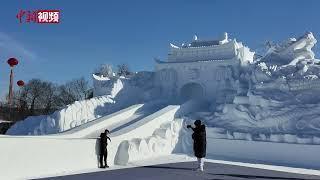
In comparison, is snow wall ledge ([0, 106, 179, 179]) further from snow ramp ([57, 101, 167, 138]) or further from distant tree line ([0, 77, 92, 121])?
distant tree line ([0, 77, 92, 121])

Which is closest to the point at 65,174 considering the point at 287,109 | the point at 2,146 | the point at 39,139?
the point at 39,139

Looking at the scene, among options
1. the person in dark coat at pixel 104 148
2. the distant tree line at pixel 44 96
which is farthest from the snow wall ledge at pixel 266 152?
the distant tree line at pixel 44 96

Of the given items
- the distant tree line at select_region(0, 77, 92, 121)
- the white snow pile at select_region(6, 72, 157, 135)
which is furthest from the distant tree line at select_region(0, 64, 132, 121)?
the white snow pile at select_region(6, 72, 157, 135)

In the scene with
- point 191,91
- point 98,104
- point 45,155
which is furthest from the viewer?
point 191,91

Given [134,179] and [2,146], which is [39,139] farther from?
[134,179]

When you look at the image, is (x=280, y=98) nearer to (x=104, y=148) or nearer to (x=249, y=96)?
(x=249, y=96)

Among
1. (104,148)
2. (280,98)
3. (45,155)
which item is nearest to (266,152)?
(280,98)

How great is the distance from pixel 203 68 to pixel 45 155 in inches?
459

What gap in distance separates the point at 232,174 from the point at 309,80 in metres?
7.01

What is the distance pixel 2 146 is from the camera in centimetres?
938

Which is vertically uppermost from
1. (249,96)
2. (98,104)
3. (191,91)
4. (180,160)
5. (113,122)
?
(191,91)

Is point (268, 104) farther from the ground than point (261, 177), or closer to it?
farther from the ground

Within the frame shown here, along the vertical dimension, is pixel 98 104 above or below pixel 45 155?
above

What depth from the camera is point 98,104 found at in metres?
20.4
